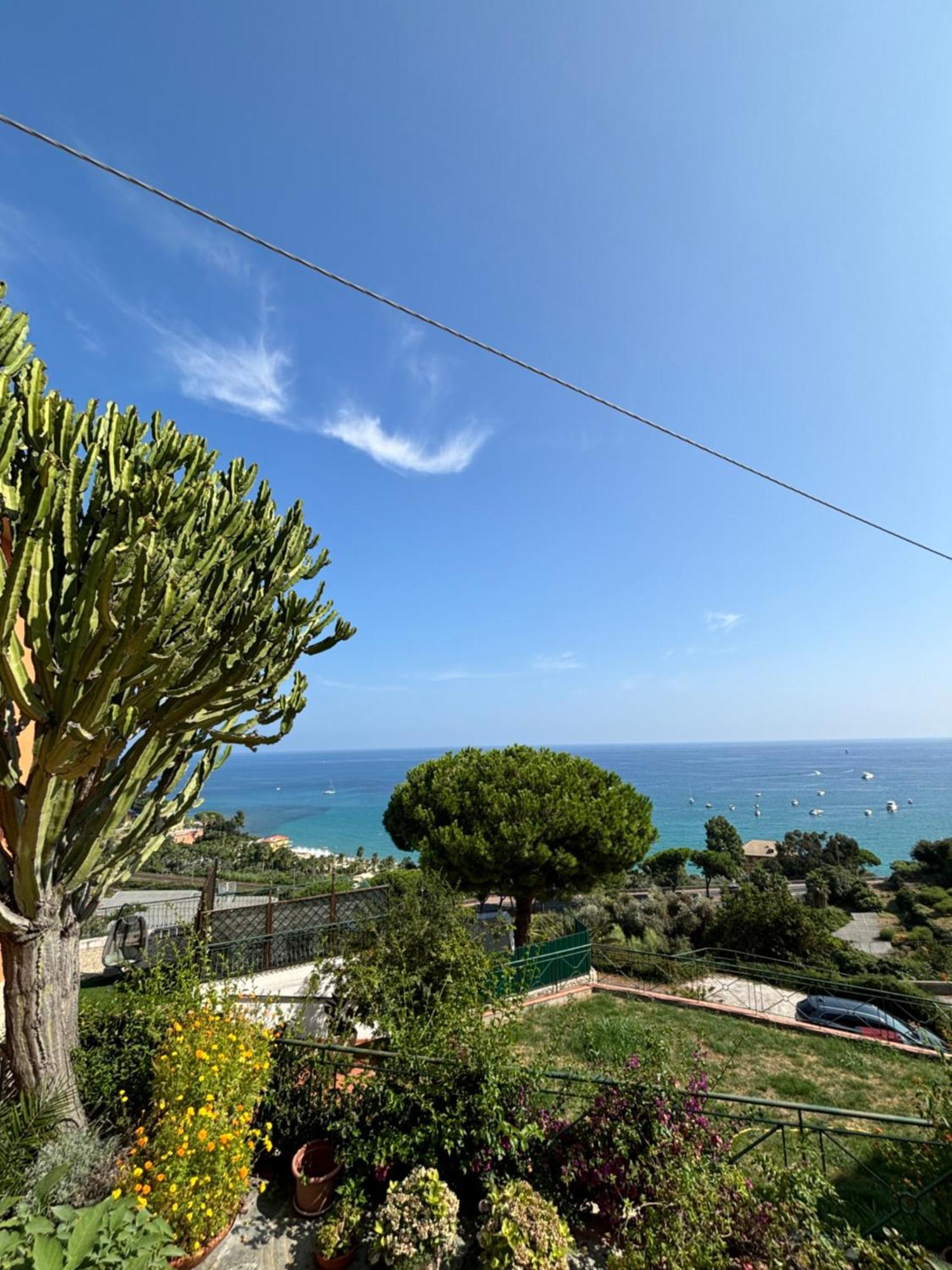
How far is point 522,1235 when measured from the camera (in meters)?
3.56

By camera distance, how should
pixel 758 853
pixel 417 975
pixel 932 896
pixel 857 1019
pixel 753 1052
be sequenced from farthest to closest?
pixel 758 853 → pixel 932 896 → pixel 857 1019 → pixel 753 1052 → pixel 417 975

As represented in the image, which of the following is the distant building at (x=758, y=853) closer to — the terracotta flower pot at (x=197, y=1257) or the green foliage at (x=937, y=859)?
the green foliage at (x=937, y=859)

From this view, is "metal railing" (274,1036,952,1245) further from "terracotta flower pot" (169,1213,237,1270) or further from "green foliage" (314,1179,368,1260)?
"terracotta flower pot" (169,1213,237,1270)

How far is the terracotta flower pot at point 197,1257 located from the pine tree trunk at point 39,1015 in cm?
147

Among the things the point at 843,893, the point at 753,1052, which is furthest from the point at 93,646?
the point at 843,893

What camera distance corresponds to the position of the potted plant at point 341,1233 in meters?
3.82

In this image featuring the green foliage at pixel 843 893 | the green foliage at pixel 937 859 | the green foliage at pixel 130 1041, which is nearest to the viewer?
the green foliage at pixel 130 1041

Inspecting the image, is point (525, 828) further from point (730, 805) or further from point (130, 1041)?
point (730, 805)

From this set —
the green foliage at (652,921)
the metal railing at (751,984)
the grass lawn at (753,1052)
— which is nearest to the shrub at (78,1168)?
the grass lawn at (753,1052)

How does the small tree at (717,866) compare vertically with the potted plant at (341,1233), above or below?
below

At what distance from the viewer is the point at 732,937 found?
17.1 meters

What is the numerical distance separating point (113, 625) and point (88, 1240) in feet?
11.1

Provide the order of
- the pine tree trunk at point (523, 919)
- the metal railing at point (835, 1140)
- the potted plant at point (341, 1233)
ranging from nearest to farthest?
1. the potted plant at point (341, 1233)
2. the metal railing at point (835, 1140)
3. the pine tree trunk at point (523, 919)

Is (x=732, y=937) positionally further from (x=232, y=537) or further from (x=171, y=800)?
(x=232, y=537)
